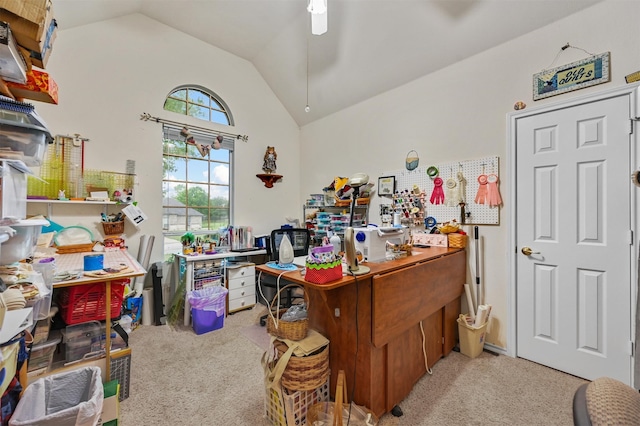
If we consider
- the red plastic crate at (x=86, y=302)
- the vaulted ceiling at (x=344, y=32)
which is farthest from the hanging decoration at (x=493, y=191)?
the red plastic crate at (x=86, y=302)

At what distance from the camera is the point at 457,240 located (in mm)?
2465

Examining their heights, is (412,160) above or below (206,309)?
above

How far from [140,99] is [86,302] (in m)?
2.48

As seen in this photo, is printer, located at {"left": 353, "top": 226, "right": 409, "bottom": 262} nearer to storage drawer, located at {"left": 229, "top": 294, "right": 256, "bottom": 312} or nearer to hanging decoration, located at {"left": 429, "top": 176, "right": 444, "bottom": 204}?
hanging decoration, located at {"left": 429, "top": 176, "right": 444, "bottom": 204}

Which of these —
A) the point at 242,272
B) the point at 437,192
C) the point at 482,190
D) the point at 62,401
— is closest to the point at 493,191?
the point at 482,190

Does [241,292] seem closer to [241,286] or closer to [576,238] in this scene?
[241,286]

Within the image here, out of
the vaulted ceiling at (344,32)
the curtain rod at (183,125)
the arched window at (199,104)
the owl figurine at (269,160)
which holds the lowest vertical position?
the owl figurine at (269,160)

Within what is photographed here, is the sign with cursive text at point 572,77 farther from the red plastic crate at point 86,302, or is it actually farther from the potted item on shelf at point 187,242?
the potted item on shelf at point 187,242

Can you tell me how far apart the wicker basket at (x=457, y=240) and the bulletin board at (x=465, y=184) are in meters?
0.19

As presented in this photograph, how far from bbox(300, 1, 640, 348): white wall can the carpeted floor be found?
1.48 ft

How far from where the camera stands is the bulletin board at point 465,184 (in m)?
2.41

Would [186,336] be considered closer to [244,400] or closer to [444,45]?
[244,400]

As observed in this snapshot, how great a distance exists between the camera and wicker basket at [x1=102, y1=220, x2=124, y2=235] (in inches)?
113

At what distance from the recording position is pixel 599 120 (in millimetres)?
1918
